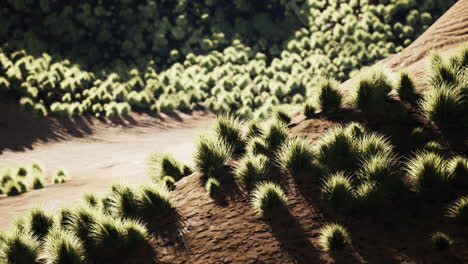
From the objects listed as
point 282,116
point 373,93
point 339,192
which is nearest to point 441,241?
point 339,192

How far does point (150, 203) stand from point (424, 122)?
369 cm

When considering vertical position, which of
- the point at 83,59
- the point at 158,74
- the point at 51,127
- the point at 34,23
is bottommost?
the point at 51,127

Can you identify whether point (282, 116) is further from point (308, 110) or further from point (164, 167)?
point (164, 167)

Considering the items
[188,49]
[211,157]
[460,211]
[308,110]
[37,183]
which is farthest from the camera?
[188,49]

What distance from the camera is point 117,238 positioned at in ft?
11.1

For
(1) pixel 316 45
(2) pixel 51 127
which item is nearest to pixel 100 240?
(2) pixel 51 127

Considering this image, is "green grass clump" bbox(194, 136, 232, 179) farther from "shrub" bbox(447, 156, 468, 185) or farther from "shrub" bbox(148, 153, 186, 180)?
"shrub" bbox(447, 156, 468, 185)

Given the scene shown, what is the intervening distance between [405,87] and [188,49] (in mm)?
14973

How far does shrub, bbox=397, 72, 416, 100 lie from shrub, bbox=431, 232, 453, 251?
7.33 feet

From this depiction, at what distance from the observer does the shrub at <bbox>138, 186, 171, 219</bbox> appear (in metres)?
3.81

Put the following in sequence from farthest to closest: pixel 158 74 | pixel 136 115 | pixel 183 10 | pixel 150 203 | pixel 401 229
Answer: pixel 183 10 < pixel 158 74 < pixel 136 115 < pixel 150 203 < pixel 401 229

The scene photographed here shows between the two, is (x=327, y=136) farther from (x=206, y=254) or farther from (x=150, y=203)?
(x=150, y=203)

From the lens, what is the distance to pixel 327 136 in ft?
13.1

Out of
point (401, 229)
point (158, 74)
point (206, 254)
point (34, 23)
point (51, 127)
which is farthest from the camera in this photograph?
point (158, 74)
